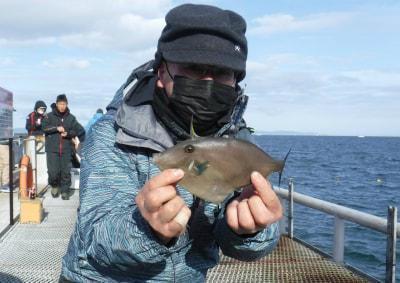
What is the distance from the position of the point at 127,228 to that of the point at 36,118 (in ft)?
52.1

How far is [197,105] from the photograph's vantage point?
2412 mm

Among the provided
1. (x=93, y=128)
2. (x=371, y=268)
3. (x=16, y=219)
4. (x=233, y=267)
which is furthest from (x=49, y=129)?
(x=93, y=128)

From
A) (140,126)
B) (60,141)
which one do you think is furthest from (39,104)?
(140,126)

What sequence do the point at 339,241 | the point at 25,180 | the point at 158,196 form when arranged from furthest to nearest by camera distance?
the point at 25,180
the point at 339,241
the point at 158,196

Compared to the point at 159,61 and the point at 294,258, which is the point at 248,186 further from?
the point at 294,258

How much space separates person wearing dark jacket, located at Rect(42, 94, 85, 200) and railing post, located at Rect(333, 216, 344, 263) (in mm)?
7866

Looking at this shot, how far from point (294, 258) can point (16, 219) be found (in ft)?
18.5

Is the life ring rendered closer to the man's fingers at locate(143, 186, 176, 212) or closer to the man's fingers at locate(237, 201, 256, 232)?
the man's fingers at locate(237, 201, 256, 232)

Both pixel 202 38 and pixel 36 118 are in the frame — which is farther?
pixel 36 118

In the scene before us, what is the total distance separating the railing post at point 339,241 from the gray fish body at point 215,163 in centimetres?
523

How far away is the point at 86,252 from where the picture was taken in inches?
90.6

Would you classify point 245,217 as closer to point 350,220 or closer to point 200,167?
point 200,167

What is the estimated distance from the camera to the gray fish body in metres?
2.21

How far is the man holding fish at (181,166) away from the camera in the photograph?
7.19ft
